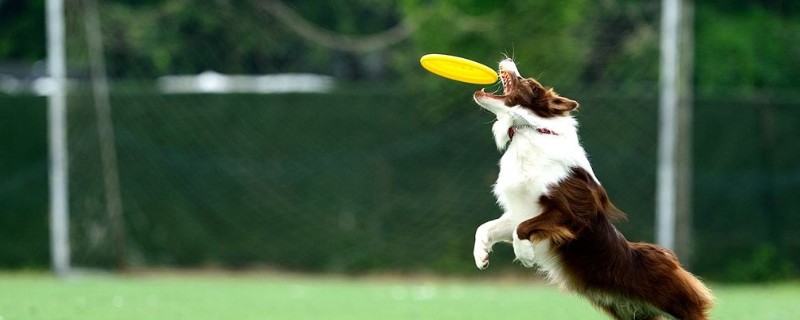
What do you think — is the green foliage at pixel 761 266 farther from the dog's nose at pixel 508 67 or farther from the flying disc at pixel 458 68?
the dog's nose at pixel 508 67

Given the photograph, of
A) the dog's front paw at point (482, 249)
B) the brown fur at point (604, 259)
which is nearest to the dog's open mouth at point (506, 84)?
the brown fur at point (604, 259)

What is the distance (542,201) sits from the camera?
24.6 ft

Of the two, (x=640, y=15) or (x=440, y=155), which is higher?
(x=640, y=15)

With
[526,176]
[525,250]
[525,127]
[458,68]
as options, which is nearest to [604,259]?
[525,250]

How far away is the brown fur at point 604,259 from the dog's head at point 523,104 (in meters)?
0.39

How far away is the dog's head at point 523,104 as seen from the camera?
7637 millimetres

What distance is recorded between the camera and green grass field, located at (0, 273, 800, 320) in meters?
10.7

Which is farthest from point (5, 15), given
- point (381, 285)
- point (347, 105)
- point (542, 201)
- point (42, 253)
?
point (542, 201)

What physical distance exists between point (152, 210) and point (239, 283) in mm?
1994

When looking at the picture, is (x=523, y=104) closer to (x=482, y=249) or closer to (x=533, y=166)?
(x=533, y=166)

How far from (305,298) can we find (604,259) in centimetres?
566

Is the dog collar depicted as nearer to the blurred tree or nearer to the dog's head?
the dog's head

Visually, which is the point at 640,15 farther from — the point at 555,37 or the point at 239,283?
the point at 239,283

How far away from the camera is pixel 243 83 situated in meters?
18.4
